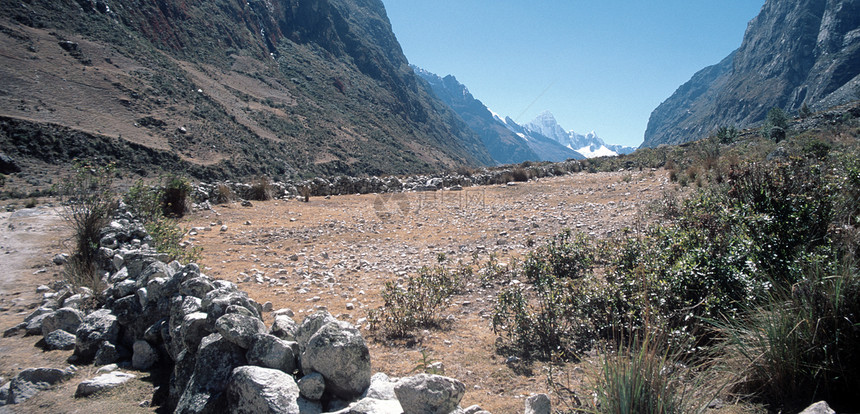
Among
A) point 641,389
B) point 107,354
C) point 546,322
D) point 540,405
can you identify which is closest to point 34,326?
point 107,354

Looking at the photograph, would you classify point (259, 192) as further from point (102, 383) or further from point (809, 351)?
point (809, 351)

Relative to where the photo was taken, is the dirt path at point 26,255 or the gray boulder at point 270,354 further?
the dirt path at point 26,255

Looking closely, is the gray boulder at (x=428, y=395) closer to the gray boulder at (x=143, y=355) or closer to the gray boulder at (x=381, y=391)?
the gray boulder at (x=381, y=391)

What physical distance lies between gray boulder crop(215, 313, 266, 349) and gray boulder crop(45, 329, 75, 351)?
2.19 meters

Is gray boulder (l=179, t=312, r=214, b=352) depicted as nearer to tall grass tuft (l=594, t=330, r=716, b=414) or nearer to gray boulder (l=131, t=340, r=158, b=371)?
gray boulder (l=131, t=340, r=158, b=371)

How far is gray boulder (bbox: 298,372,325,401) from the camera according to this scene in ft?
8.06

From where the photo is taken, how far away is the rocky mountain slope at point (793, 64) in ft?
320

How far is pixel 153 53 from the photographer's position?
46.1 meters

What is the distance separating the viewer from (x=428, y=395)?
222 cm

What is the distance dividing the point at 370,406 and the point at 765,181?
14.3ft

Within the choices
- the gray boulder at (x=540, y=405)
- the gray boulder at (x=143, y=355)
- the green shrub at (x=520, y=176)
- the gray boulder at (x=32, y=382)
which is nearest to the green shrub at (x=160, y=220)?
the gray boulder at (x=143, y=355)

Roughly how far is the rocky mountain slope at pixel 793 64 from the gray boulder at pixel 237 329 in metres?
115

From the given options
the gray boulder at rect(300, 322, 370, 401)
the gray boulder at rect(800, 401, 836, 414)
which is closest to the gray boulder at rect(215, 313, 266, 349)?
the gray boulder at rect(300, 322, 370, 401)

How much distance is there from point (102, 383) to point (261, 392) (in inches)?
69.5
